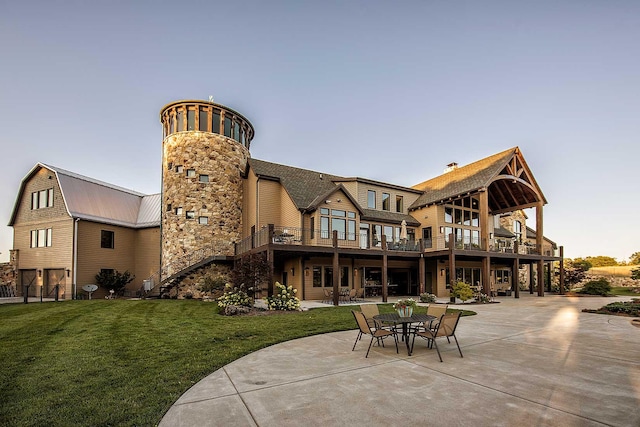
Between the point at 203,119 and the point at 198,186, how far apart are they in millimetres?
4725

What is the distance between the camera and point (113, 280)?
2283 cm

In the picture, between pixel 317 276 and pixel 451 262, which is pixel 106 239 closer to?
pixel 317 276

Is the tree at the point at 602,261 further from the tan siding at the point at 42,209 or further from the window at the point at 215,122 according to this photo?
the tan siding at the point at 42,209

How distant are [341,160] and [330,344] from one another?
26867 millimetres

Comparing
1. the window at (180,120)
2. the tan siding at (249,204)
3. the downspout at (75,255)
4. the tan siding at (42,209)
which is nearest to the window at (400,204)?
the tan siding at (249,204)

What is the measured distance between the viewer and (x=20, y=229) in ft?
80.1

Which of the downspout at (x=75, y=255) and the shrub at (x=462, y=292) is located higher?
the downspout at (x=75, y=255)

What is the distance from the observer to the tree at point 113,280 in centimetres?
2255

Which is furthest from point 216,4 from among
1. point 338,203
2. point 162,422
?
point 162,422

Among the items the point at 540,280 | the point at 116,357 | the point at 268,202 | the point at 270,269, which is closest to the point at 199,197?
the point at 268,202

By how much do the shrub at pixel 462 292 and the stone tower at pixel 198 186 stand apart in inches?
561

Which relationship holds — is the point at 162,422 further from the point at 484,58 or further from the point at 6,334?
the point at 484,58

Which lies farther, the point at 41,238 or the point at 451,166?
the point at 451,166

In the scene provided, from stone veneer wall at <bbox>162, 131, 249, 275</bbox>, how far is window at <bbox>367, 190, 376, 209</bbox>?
359 inches
